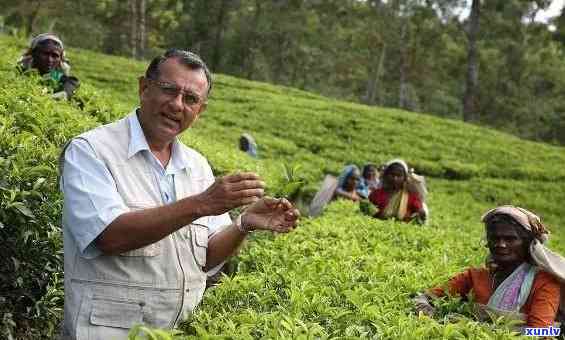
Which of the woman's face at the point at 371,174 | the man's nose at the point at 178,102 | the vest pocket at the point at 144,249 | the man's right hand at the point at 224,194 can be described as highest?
the man's nose at the point at 178,102

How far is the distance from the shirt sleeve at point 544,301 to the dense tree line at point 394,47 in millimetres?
29619

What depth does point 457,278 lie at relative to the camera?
3738 mm

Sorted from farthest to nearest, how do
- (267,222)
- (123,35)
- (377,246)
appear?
(123,35) → (377,246) → (267,222)

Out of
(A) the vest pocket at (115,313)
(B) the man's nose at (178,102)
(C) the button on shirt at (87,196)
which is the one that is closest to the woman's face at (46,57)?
(B) the man's nose at (178,102)

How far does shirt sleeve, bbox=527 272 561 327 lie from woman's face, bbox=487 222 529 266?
16 cm

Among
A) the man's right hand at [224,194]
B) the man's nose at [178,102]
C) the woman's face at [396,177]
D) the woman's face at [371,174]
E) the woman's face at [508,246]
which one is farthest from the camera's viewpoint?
the woman's face at [371,174]

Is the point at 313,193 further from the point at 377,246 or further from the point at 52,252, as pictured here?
the point at 52,252

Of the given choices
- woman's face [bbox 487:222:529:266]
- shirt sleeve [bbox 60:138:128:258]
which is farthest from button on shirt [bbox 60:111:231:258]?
woman's face [bbox 487:222:529:266]

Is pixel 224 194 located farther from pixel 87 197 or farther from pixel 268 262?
pixel 268 262

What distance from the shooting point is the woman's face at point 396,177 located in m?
8.03

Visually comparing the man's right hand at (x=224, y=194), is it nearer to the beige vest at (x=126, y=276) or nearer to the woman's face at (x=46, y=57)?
the beige vest at (x=126, y=276)

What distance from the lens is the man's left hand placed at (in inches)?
107

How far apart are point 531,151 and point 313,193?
445 inches

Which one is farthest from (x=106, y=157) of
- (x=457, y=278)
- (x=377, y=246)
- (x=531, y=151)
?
(x=531, y=151)
